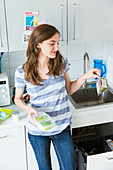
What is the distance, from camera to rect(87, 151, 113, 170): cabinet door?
6.30ft

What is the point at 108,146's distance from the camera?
2242 mm

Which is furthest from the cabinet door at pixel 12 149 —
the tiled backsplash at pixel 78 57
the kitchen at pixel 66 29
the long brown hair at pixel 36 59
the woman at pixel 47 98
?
the tiled backsplash at pixel 78 57

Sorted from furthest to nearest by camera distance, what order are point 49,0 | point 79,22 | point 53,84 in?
point 79,22, point 49,0, point 53,84

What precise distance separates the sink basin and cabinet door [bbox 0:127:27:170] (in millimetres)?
621

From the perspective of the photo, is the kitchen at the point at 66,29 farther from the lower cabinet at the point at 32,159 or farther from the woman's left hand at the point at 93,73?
the woman's left hand at the point at 93,73

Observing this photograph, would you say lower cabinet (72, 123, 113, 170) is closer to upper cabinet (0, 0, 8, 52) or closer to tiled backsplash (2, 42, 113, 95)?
tiled backsplash (2, 42, 113, 95)

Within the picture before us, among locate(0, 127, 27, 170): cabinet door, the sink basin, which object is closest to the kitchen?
locate(0, 127, 27, 170): cabinet door

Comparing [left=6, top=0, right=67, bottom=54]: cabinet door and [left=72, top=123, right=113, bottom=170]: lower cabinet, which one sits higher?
[left=6, top=0, right=67, bottom=54]: cabinet door

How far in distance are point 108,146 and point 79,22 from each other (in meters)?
1.09

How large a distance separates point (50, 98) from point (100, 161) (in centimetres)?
64

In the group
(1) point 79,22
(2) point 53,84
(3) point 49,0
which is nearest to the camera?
(2) point 53,84

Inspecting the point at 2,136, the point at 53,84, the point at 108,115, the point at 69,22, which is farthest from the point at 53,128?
the point at 69,22

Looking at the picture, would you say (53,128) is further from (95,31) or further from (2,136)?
(95,31)

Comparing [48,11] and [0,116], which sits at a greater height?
[48,11]
